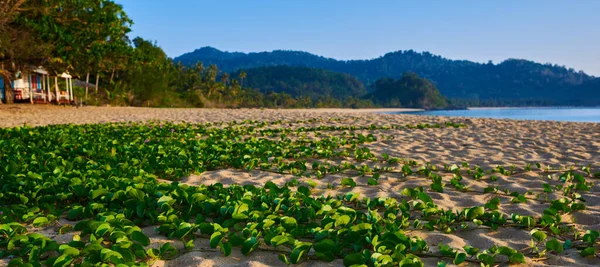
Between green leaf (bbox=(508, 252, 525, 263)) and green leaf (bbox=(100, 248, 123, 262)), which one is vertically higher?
green leaf (bbox=(100, 248, 123, 262))

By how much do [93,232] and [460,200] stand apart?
3.24 meters

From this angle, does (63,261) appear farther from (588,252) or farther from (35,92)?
(35,92)

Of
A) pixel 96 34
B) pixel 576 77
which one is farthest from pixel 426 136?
pixel 576 77

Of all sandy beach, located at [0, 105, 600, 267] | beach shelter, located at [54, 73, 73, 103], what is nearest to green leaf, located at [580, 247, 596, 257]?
sandy beach, located at [0, 105, 600, 267]

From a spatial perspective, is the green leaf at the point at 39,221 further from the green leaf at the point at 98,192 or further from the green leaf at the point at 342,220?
the green leaf at the point at 342,220

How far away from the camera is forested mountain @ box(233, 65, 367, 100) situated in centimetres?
15200

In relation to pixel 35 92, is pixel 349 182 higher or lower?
lower

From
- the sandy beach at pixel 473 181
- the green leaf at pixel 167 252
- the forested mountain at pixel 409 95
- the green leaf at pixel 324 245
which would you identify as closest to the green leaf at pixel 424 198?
the sandy beach at pixel 473 181

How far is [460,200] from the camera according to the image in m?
4.18

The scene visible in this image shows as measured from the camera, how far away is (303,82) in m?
161

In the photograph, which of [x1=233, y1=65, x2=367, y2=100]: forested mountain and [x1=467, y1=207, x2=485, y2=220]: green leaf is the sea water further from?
[x1=233, y1=65, x2=367, y2=100]: forested mountain

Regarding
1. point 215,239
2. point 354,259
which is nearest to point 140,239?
point 215,239

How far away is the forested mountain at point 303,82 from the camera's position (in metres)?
152

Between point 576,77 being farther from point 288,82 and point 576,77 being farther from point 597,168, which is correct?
point 597,168
